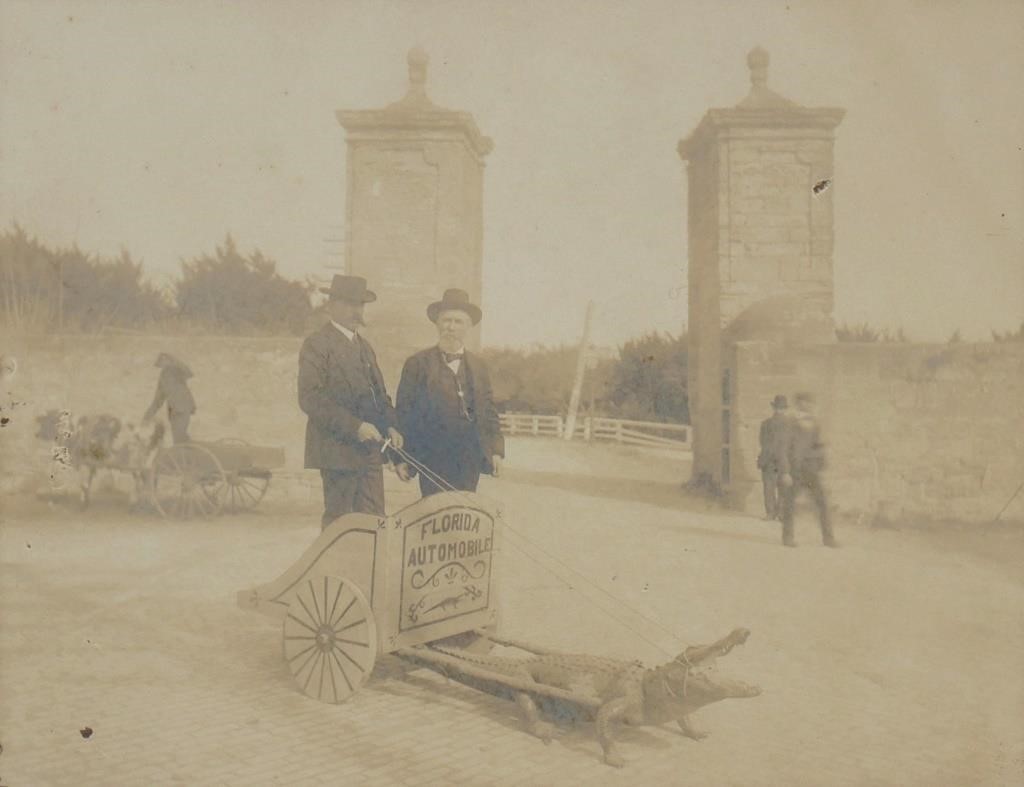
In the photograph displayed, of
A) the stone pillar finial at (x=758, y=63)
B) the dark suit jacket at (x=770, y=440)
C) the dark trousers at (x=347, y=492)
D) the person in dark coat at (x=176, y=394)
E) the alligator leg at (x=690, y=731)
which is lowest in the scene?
the alligator leg at (x=690, y=731)

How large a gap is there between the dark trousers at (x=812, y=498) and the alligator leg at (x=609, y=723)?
10.7ft

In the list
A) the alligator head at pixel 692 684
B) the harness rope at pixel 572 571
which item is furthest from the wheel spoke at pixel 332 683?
the alligator head at pixel 692 684

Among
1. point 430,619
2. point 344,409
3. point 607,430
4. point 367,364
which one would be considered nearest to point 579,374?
point 367,364

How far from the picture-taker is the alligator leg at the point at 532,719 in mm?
3539

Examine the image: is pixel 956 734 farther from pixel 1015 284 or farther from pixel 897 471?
pixel 897 471

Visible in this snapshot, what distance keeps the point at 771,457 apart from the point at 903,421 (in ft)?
4.35

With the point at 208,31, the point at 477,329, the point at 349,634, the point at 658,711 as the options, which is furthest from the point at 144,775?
the point at 208,31

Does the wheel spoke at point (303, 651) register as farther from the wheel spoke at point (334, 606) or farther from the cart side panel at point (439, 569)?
the cart side panel at point (439, 569)

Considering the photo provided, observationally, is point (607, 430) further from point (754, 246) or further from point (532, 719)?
point (532, 719)

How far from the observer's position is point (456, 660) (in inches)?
154

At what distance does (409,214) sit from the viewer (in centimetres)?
621

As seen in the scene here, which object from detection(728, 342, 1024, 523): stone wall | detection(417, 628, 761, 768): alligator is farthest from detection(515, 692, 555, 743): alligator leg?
detection(728, 342, 1024, 523): stone wall

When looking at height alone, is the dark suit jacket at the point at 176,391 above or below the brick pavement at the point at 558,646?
above

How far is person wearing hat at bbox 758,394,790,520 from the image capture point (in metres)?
6.74
